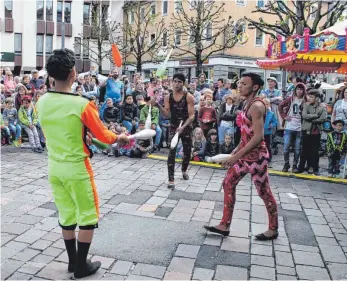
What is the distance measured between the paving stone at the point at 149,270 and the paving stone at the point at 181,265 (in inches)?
3.7

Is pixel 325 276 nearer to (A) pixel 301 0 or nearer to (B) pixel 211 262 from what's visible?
(B) pixel 211 262

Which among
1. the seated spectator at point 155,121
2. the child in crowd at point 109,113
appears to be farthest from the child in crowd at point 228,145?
the child in crowd at point 109,113

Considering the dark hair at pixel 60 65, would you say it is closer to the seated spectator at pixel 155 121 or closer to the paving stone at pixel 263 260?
the paving stone at pixel 263 260

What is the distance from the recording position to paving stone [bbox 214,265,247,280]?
3806 millimetres

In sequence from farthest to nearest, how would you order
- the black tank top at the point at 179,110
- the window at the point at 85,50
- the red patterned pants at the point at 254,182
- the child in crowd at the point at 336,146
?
the window at the point at 85,50 < the child in crowd at the point at 336,146 < the black tank top at the point at 179,110 < the red patterned pants at the point at 254,182

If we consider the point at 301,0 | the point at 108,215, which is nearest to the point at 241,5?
the point at 301,0

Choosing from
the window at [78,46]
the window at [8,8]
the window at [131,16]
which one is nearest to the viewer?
the window at [8,8]

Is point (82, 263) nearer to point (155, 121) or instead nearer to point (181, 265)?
point (181, 265)

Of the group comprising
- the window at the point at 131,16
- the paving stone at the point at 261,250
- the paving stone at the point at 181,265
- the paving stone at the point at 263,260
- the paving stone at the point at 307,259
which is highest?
the window at the point at 131,16

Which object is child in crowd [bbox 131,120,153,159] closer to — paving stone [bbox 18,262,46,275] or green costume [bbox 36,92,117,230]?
paving stone [bbox 18,262,46,275]

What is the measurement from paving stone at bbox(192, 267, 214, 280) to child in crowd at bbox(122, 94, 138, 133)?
24.2ft

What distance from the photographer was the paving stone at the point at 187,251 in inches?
168

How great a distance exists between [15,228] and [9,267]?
3.44ft

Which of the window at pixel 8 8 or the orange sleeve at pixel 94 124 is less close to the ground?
the window at pixel 8 8
